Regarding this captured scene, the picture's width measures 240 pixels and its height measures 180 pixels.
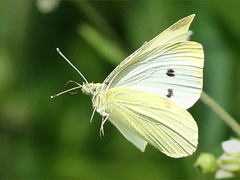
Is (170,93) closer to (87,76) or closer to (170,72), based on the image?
(170,72)

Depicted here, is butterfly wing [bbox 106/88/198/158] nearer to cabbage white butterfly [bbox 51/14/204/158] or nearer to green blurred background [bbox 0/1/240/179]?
cabbage white butterfly [bbox 51/14/204/158]

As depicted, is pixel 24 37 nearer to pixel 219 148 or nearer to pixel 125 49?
pixel 125 49

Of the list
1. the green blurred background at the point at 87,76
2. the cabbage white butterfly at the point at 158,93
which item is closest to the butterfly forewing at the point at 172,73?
the cabbage white butterfly at the point at 158,93

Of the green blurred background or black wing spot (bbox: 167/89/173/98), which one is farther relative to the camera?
the green blurred background

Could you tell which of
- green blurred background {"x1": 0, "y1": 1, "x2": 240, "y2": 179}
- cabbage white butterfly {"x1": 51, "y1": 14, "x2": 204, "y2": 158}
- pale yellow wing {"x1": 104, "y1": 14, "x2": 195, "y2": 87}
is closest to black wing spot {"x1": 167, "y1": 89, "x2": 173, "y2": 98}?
cabbage white butterfly {"x1": 51, "y1": 14, "x2": 204, "y2": 158}

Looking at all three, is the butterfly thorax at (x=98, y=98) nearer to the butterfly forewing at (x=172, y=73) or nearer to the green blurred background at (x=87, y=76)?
the butterfly forewing at (x=172, y=73)

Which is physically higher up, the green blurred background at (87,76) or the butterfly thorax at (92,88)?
the green blurred background at (87,76)

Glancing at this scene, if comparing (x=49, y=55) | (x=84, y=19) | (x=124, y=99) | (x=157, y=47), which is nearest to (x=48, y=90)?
(x=49, y=55)
